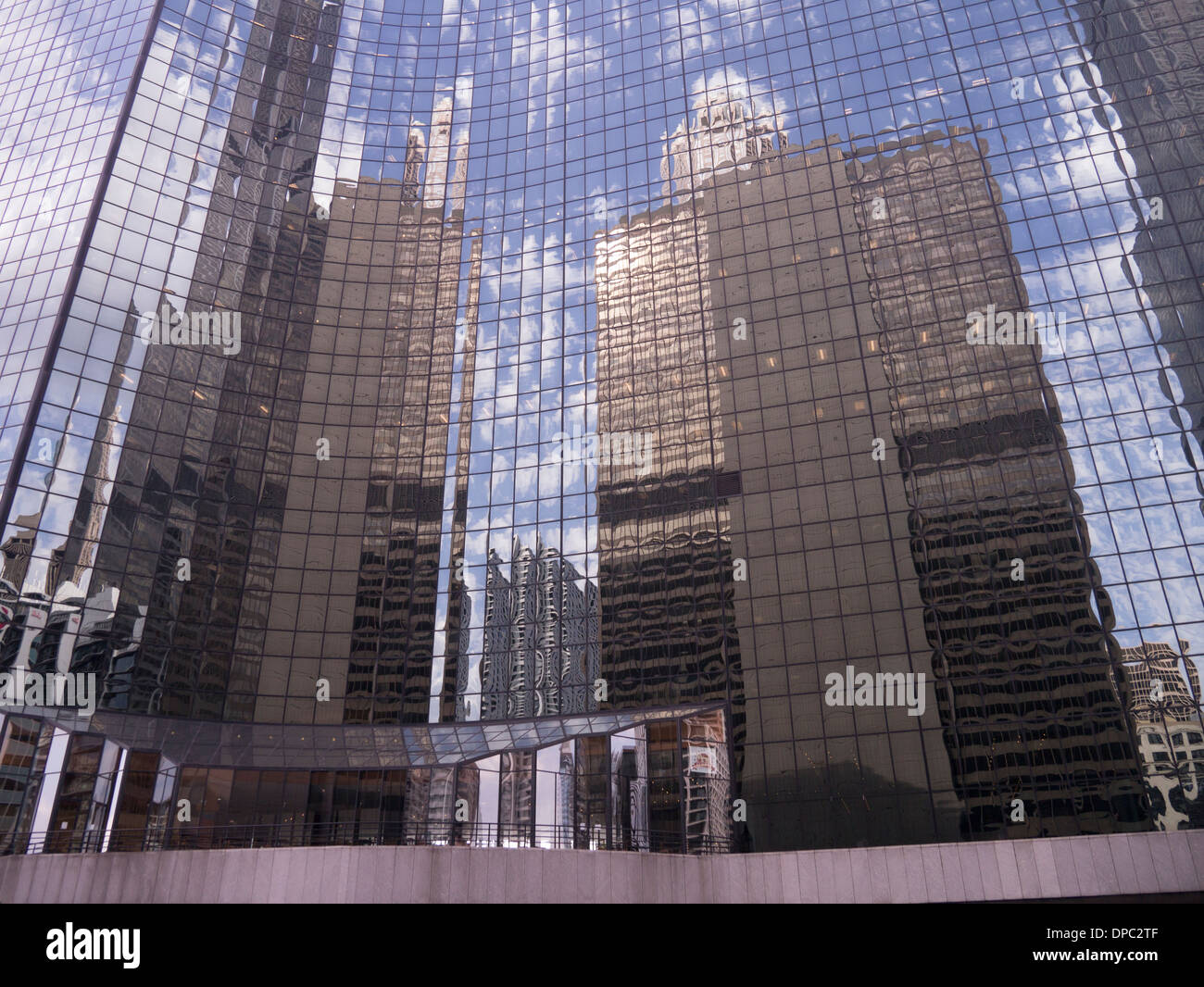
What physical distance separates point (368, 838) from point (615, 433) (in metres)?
26.2

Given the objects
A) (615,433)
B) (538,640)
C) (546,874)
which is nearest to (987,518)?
(615,433)

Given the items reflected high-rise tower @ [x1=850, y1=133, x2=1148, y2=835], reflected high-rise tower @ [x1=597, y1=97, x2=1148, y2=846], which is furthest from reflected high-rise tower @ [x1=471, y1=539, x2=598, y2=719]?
reflected high-rise tower @ [x1=850, y1=133, x2=1148, y2=835]

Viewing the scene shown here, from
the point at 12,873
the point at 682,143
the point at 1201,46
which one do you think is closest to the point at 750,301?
the point at 682,143

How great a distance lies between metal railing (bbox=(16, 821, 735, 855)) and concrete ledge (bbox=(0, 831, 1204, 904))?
17.8 ft

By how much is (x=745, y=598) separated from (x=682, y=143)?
106ft

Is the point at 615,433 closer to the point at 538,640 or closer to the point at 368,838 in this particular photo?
the point at 538,640

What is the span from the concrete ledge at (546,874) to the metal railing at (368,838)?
542cm

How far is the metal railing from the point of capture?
41.4m

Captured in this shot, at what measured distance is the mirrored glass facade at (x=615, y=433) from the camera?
1740 inches

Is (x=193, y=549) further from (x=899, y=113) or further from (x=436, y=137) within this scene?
(x=899, y=113)

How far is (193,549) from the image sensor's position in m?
53.4

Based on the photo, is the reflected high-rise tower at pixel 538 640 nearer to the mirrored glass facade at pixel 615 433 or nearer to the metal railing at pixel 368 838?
the mirrored glass facade at pixel 615 433

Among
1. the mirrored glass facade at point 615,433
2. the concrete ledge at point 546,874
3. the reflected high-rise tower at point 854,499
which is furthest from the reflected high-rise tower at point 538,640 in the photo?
the concrete ledge at point 546,874

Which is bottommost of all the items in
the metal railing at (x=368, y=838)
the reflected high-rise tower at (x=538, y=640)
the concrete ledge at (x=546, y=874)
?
the concrete ledge at (x=546, y=874)
